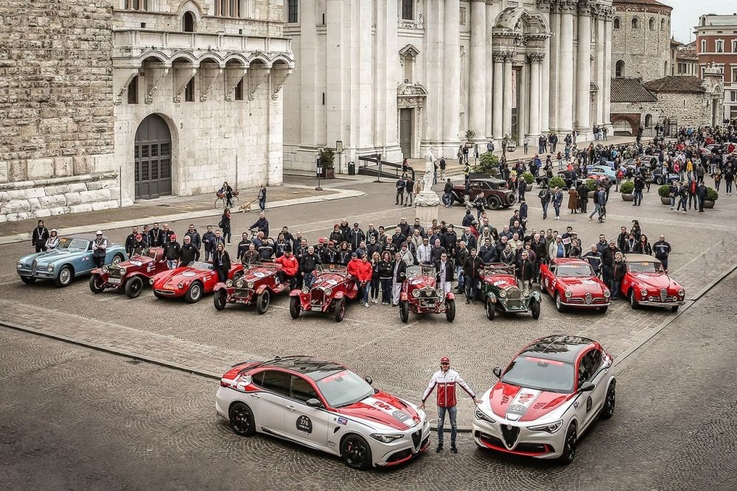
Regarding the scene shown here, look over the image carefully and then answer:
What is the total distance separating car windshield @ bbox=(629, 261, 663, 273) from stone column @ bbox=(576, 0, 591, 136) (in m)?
59.3

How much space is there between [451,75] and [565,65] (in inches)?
721

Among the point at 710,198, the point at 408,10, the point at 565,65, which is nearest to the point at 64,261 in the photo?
the point at 710,198

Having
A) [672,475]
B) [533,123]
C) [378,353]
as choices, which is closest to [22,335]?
[378,353]

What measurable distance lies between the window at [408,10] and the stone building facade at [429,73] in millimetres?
64

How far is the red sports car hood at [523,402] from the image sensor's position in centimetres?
1535

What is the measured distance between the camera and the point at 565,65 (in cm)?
8081

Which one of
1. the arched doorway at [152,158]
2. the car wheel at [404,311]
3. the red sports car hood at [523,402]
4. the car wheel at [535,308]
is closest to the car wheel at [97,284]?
the car wheel at [404,311]

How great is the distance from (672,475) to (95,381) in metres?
10.6

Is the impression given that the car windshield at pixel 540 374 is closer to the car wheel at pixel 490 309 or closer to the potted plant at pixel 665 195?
the car wheel at pixel 490 309

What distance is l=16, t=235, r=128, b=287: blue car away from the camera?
1089 inches

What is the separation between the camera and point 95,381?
1916cm

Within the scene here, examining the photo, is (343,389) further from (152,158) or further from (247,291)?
(152,158)

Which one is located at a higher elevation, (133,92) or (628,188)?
(133,92)

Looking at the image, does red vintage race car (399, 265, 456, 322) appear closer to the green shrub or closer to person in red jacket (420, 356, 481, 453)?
person in red jacket (420, 356, 481, 453)
